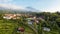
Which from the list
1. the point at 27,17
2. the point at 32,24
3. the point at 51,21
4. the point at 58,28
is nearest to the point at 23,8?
the point at 27,17

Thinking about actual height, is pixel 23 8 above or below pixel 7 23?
above

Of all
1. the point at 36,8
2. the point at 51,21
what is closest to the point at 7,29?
the point at 36,8

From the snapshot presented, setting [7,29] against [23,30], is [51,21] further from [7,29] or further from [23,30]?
[7,29]

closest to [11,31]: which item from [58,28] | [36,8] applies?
[36,8]

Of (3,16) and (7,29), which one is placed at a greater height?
(3,16)

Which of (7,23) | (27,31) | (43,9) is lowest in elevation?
(27,31)

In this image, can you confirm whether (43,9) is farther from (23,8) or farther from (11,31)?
(11,31)

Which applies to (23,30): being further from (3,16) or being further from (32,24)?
(3,16)
